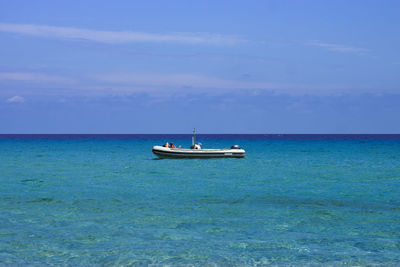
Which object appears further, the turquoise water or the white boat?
the white boat

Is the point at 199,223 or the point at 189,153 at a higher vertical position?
the point at 189,153

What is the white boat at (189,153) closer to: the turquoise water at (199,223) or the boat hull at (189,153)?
the boat hull at (189,153)

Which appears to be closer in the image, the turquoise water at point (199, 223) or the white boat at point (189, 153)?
the turquoise water at point (199, 223)

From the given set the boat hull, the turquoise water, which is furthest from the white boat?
the turquoise water

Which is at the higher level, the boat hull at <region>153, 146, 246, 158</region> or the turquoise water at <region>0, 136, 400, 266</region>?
the boat hull at <region>153, 146, 246, 158</region>

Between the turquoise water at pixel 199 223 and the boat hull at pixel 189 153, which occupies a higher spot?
the boat hull at pixel 189 153

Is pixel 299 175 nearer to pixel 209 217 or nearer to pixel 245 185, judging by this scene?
pixel 245 185

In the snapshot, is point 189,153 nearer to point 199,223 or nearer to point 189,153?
point 189,153

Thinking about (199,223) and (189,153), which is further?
(189,153)

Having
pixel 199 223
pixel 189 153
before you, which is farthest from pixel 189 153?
pixel 199 223

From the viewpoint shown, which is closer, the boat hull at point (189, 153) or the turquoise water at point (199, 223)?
the turquoise water at point (199, 223)

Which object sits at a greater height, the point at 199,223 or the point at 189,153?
the point at 189,153

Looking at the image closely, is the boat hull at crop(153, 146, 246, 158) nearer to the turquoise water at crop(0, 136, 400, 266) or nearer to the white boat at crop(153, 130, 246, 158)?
the white boat at crop(153, 130, 246, 158)

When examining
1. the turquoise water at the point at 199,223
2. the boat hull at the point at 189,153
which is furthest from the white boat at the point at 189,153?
the turquoise water at the point at 199,223
